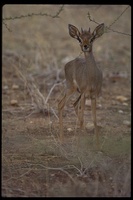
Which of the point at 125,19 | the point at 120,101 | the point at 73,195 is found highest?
the point at 125,19

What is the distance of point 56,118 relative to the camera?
7.36 metres

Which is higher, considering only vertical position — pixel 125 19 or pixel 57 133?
pixel 125 19

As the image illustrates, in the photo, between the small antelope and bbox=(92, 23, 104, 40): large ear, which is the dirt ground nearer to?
the small antelope

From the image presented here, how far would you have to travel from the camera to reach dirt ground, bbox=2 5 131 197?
4.98 meters

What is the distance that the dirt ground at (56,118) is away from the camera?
16.3 feet

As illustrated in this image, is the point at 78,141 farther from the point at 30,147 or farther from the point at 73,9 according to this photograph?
the point at 73,9

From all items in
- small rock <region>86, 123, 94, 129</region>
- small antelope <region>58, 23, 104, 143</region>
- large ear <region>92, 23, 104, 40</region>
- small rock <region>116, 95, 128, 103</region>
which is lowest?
small rock <region>86, 123, 94, 129</region>

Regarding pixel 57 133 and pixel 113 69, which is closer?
pixel 57 133

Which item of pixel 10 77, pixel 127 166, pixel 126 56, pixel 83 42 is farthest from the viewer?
pixel 126 56

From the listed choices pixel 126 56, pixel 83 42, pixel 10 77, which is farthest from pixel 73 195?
pixel 126 56

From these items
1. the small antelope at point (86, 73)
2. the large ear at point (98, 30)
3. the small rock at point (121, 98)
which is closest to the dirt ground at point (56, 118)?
the small rock at point (121, 98)

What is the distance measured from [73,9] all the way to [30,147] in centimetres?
744

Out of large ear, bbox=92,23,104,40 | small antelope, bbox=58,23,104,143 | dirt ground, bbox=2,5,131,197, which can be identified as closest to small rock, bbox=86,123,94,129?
dirt ground, bbox=2,5,131,197

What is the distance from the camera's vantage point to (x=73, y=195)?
451cm
